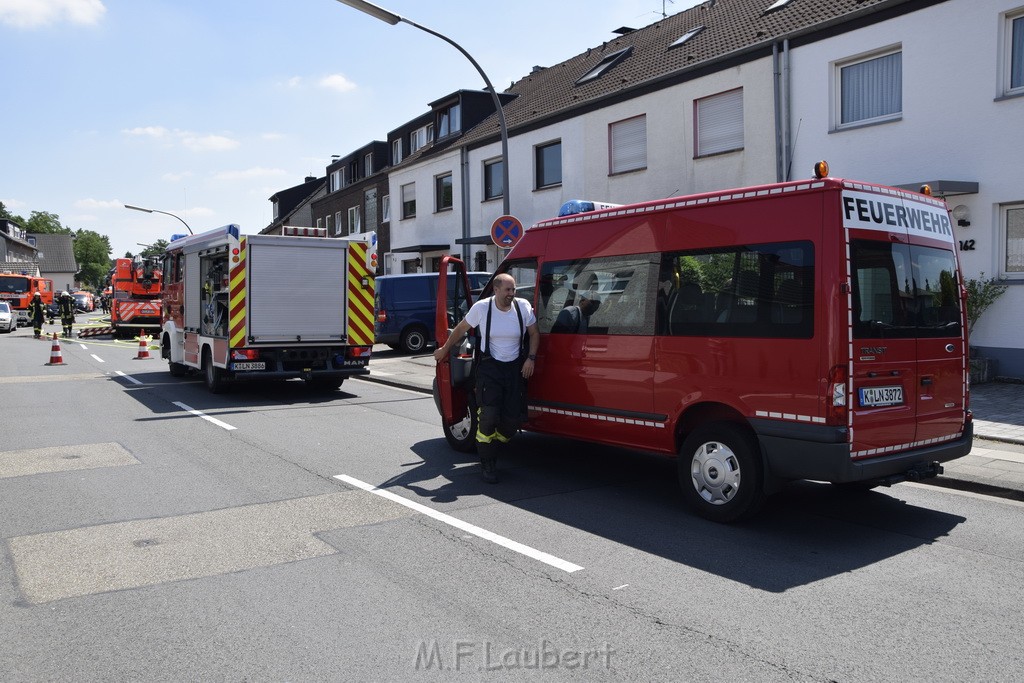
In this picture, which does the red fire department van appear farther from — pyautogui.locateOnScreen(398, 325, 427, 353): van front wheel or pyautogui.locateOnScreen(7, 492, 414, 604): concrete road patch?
pyautogui.locateOnScreen(398, 325, 427, 353): van front wheel

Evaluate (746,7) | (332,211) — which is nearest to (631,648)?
(746,7)

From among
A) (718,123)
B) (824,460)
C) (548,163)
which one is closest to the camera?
(824,460)

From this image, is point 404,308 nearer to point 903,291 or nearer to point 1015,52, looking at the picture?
point 1015,52

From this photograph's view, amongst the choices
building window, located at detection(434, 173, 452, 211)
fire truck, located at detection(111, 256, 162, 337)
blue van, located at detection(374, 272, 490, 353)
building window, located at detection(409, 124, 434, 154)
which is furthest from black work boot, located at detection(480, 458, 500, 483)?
fire truck, located at detection(111, 256, 162, 337)

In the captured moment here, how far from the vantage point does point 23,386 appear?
580 inches

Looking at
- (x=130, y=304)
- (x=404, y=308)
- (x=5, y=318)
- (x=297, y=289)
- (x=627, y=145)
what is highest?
(x=627, y=145)

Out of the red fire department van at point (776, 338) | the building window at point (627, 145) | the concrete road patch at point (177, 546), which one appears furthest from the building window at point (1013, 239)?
the concrete road patch at point (177, 546)

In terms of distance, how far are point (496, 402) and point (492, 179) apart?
68.7 feet

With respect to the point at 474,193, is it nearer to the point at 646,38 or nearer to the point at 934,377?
the point at 646,38

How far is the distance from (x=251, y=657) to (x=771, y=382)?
353 centimetres

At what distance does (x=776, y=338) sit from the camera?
5.30 meters

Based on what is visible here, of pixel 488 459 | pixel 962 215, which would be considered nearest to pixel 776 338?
pixel 488 459

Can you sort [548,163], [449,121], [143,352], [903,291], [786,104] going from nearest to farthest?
[903,291] → [786,104] → [143,352] → [548,163] → [449,121]

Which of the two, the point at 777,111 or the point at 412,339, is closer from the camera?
the point at 777,111
